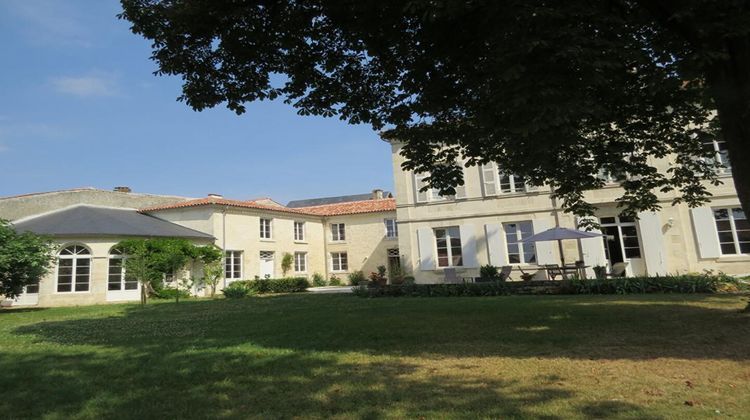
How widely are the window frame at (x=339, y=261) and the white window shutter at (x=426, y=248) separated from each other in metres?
11.3

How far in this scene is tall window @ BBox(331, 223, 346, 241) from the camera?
32.8 meters

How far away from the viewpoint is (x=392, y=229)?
3083 centimetres

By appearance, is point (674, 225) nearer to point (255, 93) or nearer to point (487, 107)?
point (487, 107)

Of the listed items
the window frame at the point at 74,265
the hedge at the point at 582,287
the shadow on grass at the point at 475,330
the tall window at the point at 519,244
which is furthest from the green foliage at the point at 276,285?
the shadow on grass at the point at 475,330

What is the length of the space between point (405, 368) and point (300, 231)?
2666 centimetres

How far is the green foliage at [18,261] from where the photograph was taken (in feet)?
53.7

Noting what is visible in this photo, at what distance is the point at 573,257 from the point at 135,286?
2023 centimetres

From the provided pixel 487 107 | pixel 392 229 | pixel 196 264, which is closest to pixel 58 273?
pixel 196 264

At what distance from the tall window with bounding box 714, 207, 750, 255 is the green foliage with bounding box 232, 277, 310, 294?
2013cm

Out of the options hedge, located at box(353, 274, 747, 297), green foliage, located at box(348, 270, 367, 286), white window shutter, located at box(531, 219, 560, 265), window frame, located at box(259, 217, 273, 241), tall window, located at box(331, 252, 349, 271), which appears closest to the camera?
hedge, located at box(353, 274, 747, 297)

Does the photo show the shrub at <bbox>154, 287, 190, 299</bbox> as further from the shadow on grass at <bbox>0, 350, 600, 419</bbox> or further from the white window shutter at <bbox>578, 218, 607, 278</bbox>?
the white window shutter at <bbox>578, 218, 607, 278</bbox>

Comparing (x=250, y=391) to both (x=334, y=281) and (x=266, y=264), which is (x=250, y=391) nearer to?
(x=266, y=264)

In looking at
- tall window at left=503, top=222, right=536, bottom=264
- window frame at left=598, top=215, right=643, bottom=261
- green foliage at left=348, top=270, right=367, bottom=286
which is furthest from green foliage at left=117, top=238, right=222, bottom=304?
window frame at left=598, top=215, right=643, bottom=261

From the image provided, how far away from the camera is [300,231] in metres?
31.5
